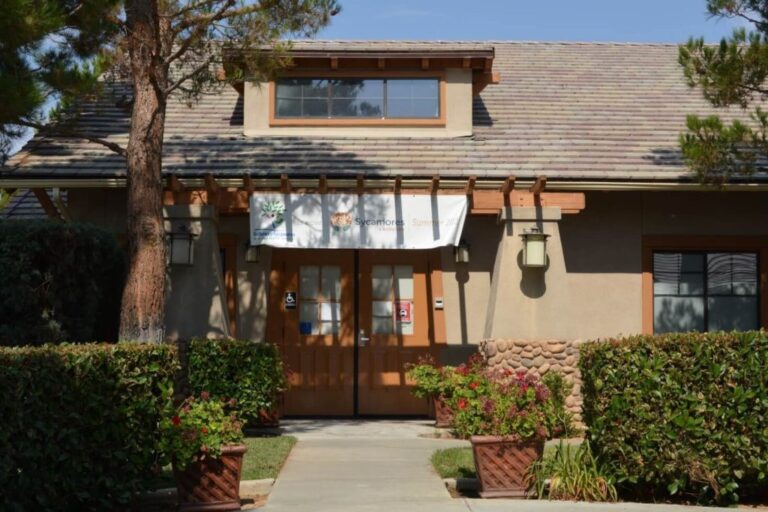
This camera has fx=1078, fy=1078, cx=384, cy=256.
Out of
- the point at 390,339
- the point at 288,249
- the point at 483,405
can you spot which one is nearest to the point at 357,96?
the point at 288,249

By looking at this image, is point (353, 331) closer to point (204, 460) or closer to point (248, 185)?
point (248, 185)

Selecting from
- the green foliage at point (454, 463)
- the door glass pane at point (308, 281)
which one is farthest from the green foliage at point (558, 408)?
the door glass pane at point (308, 281)

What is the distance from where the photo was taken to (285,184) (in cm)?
1397

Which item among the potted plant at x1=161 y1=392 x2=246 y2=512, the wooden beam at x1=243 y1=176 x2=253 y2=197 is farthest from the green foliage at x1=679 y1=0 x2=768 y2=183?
the potted plant at x1=161 y1=392 x2=246 y2=512

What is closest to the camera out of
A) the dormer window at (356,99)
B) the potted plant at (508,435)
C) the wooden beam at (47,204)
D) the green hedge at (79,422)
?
the green hedge at (79,422)

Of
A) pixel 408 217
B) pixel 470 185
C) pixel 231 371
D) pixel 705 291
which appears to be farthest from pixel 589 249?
pixel 231 371

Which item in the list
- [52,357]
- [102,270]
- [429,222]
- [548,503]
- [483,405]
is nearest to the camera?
[52,357]

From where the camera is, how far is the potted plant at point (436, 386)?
1350cm

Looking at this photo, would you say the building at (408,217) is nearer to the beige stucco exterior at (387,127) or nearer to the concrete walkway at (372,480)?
the beige stucco exterior at (387,127)

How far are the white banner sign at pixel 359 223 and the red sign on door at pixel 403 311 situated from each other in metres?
1.69

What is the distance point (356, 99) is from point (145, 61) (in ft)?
16.4

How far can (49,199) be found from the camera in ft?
49.0

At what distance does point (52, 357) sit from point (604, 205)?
9.27 metres

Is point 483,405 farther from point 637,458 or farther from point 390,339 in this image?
point 390,339
